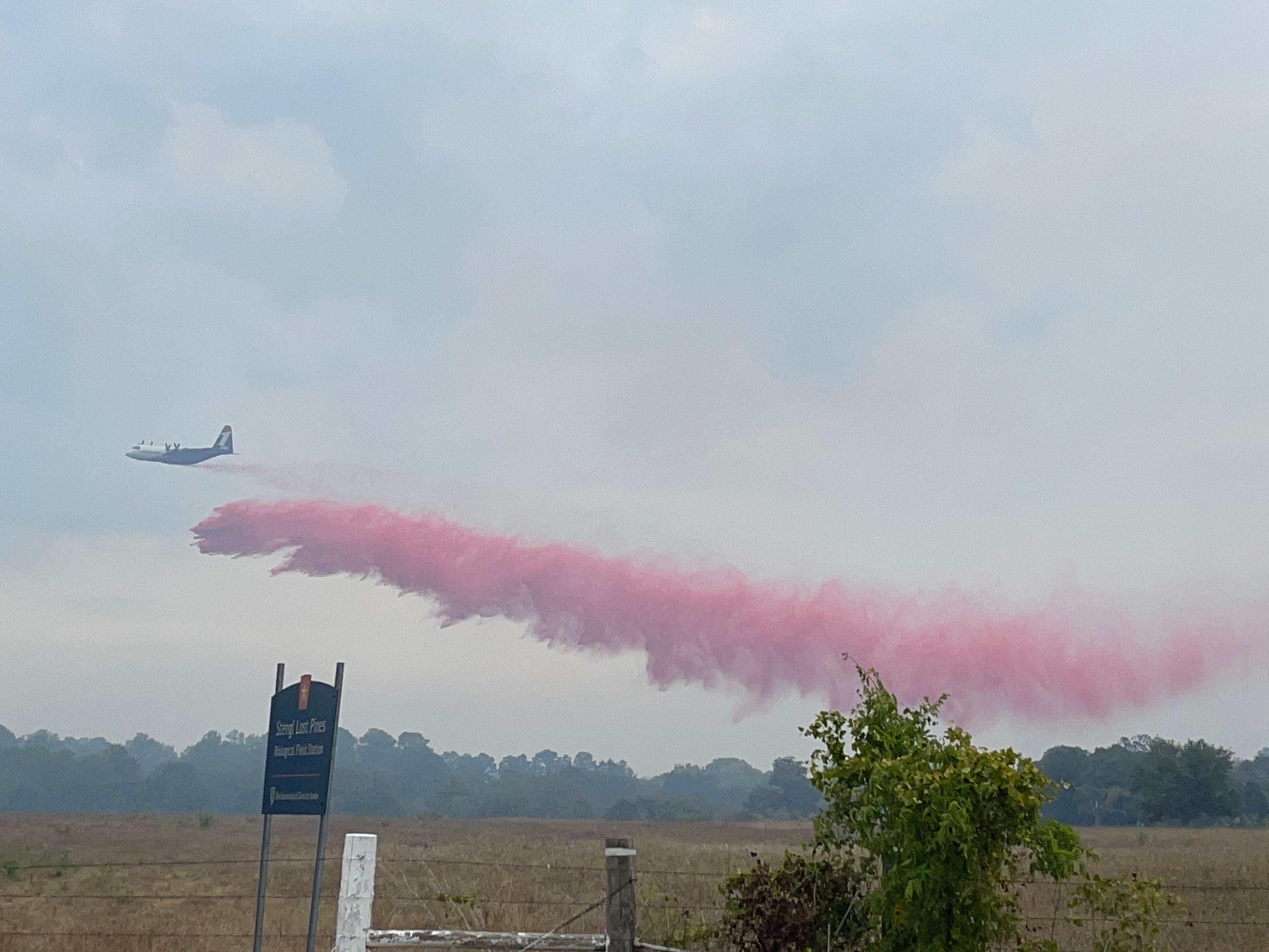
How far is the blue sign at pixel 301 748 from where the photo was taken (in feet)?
34.8

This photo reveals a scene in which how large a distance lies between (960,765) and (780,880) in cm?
207

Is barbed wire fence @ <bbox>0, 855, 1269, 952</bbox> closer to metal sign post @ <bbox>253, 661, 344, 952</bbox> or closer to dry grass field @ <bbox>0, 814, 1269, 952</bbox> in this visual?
dry grass field @ <bbox>0, 814, 1269, 952</bbox>

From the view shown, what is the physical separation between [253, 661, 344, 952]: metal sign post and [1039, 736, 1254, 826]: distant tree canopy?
57.1 meters

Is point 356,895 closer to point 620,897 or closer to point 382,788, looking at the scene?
point 620,897

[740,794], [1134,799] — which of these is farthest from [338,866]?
[740,794]

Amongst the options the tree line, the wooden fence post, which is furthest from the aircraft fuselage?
the wooden fence post

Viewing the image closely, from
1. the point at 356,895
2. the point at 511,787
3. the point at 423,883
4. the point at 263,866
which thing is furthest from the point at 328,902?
the point at 511,787

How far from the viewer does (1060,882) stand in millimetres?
8617

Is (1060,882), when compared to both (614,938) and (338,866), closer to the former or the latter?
(614,938)

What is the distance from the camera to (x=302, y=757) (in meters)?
10.9

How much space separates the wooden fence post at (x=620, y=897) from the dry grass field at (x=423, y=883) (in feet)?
4.26

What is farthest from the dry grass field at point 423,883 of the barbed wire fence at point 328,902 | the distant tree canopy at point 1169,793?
the distant tree canopy at point 1169,793

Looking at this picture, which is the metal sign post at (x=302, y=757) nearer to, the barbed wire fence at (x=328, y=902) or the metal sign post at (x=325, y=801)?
the metal sign post at (x=325, y=801)

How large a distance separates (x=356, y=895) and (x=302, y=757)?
283cm
